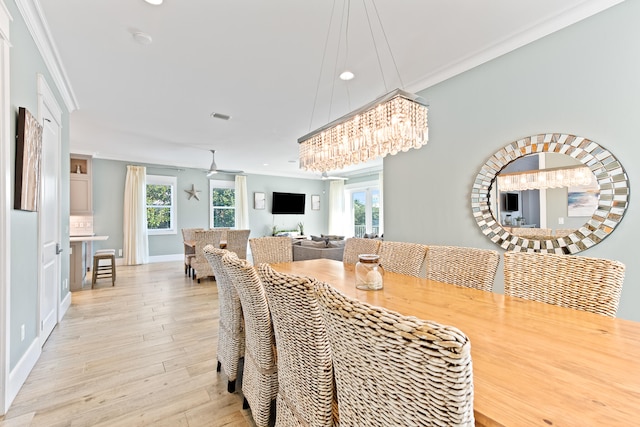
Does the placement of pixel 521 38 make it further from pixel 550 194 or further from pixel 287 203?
pixel 287 203

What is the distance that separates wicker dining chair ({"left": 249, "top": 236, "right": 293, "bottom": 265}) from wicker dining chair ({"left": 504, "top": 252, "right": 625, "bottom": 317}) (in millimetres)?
2020

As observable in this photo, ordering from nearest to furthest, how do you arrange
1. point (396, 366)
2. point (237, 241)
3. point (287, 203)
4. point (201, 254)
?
1. point (396, 366)
2. point (201, 254)
3. point (237, 241)
4. point (287, 203)

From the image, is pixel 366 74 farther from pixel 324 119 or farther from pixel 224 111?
pixel 224 111

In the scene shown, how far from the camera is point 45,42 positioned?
7.93 ft

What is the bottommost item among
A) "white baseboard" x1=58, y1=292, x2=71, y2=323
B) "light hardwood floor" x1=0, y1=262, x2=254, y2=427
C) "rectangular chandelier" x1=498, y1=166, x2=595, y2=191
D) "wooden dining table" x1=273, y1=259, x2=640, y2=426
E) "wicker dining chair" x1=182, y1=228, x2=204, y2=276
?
"light hardwood floor" x1=0, y1=262, x2=254, y2=427

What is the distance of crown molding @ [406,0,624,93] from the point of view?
2064mm

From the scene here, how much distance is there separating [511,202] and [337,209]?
722cm

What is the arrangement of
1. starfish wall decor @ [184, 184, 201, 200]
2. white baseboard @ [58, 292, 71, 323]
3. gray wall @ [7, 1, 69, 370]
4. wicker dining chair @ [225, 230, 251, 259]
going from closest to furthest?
gray wall @ [7, 1, 69, 370] < white baseboard @ [58, 292, 71, 323] < wicker dining chair @ [225, 230, 251, 259] < starfish wall decor @ [184, 184, 201, 200]

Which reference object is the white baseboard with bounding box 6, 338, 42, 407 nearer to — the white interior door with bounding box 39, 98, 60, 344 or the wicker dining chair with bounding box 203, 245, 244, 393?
the white interior door with bounding box 39, 98, 60, 344

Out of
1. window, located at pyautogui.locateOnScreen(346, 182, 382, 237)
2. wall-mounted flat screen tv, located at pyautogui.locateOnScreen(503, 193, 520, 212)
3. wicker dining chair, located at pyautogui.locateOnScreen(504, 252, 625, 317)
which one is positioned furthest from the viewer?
window, located at pyautogui.locateOnScreen(346, 182, 382, 237)

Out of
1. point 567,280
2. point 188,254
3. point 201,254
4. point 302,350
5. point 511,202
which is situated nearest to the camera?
point 302,350

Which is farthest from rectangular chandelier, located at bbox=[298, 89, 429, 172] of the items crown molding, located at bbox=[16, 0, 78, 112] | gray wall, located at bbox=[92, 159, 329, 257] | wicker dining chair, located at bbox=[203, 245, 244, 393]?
gray wall, located at bbox=[92, 159, 329, 257]

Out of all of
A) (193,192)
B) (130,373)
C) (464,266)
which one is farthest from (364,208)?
(130,373)

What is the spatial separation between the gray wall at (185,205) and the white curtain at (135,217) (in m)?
0.22
